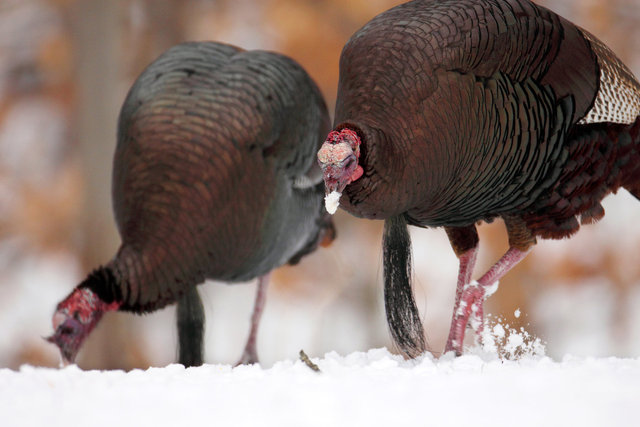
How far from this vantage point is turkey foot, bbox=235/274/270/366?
12.7 ft

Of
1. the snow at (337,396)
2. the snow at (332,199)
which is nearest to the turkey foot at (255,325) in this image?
the snow at (337,396)

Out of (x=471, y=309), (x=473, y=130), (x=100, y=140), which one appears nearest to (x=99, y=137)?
(x=100, y=140)

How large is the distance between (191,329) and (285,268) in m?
2.79

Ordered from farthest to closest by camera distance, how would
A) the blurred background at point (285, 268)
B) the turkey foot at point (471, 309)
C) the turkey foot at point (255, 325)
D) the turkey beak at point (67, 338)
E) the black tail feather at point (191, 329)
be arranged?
the blurred background at point (285, 268), the turkey foot at point (255, 325), the black tail feather at point (191, 329), the turkey foot at point (471, 309), the turkey beak at point (67, 338)

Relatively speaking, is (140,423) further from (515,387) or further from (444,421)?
(515,387)

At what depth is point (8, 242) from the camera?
578 cm

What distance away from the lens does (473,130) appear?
2605 millimetres

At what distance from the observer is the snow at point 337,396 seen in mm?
2021

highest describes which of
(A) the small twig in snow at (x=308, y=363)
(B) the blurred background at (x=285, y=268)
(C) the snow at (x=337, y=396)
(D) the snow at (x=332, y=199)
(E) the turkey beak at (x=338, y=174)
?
(E) the turkey beak at (x=338, y=174)

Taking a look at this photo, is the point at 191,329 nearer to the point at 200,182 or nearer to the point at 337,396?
the point at 200,182

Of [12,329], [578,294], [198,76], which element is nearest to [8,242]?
[12,329]

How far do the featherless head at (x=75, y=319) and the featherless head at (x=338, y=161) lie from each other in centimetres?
93

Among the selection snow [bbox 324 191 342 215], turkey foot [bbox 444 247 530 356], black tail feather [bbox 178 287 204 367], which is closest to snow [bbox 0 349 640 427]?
turkey foot [bbox 444 247 530 356]

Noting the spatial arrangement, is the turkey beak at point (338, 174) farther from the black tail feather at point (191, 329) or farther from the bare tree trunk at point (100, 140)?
the bare tree trunk at point (100, 140)
